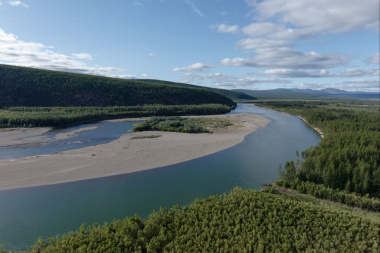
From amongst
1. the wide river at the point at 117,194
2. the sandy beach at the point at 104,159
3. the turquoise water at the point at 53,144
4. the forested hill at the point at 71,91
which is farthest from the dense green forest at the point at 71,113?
the wide river at the point at 117,194

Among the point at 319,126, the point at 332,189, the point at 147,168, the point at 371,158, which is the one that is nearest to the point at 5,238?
the point at 147,168

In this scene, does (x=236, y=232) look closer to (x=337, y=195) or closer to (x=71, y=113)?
(x=337, y=195)

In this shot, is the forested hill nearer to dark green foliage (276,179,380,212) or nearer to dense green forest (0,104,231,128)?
dense green forest (0,104,231,128)

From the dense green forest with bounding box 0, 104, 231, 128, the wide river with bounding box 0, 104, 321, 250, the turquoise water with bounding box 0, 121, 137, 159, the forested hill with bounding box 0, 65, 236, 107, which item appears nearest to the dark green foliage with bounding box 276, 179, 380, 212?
the wide river with bounding box 0, 104, 321, 250

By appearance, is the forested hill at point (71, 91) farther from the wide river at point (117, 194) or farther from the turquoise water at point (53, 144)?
the wide river at point (117, 194)

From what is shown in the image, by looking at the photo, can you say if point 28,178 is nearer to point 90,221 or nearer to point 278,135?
point 90,221

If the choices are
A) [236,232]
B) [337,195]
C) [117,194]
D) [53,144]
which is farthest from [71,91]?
[337,195]
